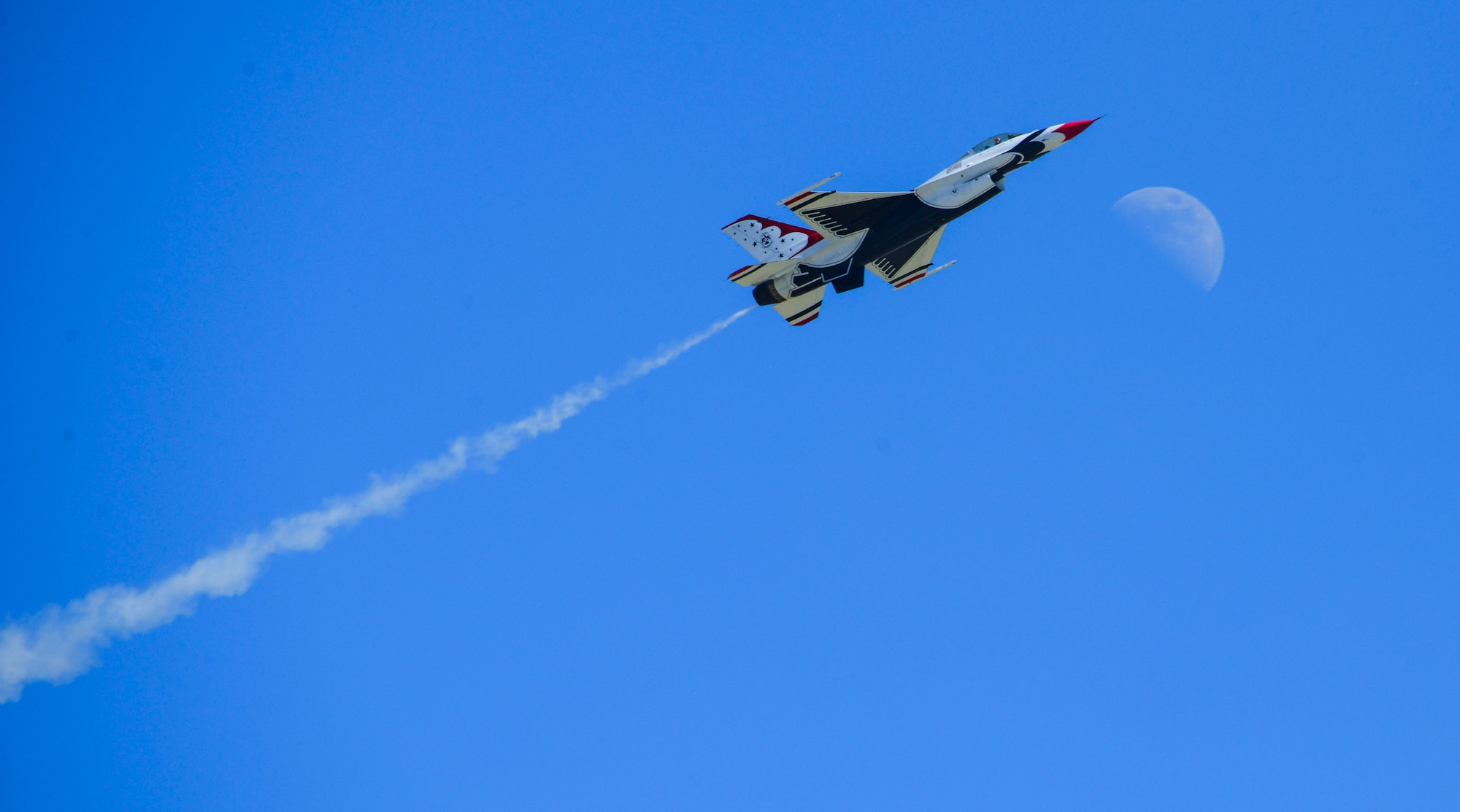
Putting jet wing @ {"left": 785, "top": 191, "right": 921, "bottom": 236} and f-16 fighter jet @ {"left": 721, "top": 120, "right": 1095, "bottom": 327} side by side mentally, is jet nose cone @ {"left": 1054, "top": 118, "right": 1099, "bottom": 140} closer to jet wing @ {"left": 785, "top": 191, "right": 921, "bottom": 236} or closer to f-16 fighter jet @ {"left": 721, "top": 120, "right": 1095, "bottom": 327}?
f-16 fighter jet @ {"left": 721, "top": 120, "right": 1095, "bottom": 327}

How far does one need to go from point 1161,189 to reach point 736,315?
21874mm

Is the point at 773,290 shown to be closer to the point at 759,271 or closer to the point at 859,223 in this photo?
the point at 759,271

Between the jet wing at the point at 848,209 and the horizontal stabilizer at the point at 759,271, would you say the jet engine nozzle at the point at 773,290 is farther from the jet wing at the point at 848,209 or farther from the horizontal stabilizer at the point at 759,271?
the jet wing at the point at 848,209

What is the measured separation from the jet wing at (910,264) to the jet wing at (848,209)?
178 inches

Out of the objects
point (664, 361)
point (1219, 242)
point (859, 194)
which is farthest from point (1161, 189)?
point (664, 361)

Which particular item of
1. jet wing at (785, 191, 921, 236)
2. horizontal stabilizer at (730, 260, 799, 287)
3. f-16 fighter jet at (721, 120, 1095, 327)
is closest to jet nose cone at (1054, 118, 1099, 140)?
f-16 fighter jet at (721, 120, 1095, 327)

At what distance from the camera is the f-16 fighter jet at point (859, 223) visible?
4834 centimetres

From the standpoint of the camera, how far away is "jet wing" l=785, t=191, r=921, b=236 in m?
47.5

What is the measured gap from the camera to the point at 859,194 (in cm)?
4772

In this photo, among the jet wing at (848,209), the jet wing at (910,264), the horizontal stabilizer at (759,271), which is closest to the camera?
the jet wing at (848,209)

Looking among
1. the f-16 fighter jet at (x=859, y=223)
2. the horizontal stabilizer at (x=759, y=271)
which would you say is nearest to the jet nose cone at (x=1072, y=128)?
the f-16 fighter jet at (x=859, y=223)

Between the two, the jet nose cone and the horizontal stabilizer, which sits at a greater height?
the horizontal stabilizer

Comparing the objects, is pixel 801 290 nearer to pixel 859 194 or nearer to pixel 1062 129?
pixel 859 194

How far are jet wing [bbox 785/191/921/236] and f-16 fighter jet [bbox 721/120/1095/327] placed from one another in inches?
1.2
